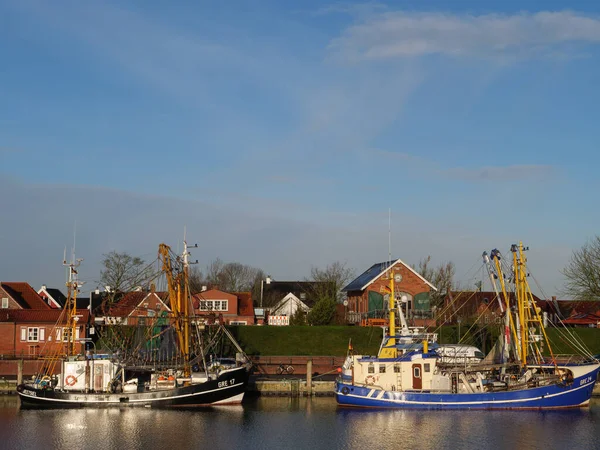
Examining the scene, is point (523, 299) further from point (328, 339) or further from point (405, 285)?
point (405, 285)

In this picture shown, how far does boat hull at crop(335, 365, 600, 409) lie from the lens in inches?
1821

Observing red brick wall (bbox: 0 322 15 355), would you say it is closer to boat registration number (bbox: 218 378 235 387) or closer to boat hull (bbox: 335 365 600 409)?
boat registration number (bbox: 218 378 235 387)

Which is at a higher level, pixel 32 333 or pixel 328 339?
pixel 32 333

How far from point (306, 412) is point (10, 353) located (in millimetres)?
28715

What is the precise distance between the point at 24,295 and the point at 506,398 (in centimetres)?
4805

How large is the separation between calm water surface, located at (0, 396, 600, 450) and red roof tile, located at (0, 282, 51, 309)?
2683 centimetres

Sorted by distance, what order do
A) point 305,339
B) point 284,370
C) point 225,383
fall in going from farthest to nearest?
point 305,339
point 284,370
point 225,383

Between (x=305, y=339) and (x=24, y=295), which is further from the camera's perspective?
(x=24, y=295)

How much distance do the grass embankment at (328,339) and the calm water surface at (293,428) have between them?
16.7 m

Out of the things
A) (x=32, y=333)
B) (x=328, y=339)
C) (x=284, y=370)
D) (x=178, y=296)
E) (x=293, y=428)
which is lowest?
(x=293, y=428)

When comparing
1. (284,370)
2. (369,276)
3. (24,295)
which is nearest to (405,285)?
(369,276)

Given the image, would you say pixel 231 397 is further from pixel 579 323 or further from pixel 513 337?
pixel 579 323

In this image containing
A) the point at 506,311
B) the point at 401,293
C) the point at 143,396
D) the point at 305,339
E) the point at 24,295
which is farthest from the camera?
the point at 401,293

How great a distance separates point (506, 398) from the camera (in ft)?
152
